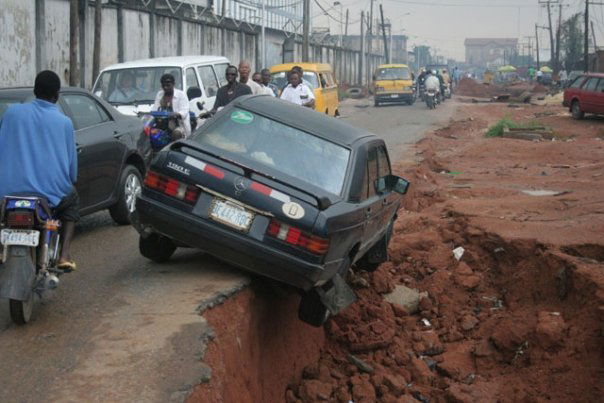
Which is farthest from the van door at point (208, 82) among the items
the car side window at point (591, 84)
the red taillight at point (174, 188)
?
the car side window at point (591, 84)

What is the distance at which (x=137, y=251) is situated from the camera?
873 cm

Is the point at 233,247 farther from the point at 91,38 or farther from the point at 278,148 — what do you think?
the point at 91,38

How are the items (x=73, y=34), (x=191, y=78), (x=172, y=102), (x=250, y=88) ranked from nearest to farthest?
(x=172, y=102)
(x=250, y=88)
(x=191, y=78)
(x=73, y=34)

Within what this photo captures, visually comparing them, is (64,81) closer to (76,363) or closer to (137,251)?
(137,251)

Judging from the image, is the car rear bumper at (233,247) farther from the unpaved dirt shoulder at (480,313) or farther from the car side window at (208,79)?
the car side window at (208,79)

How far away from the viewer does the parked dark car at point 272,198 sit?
21.5 ft

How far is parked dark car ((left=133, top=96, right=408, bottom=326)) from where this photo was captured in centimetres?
654

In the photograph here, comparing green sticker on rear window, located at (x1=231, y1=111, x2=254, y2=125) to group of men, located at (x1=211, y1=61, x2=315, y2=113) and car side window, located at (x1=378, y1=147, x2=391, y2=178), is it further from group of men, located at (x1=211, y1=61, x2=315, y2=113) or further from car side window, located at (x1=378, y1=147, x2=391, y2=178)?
group of men, located at (x1=211, y1=61, x2=315, y2=113)

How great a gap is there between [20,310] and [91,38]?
22.3 metres

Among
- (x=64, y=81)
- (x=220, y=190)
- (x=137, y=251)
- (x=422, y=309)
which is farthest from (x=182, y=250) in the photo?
(x=64, y=81)

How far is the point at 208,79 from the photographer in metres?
15.8

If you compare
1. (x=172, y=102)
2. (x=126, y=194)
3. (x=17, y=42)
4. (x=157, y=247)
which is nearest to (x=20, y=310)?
(x=157, y=247)

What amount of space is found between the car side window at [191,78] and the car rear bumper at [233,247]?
27.2ft

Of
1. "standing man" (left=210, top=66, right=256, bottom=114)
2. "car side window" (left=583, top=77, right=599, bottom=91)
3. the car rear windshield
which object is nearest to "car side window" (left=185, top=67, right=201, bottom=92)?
"standing man" (left=210, top=66, right=256, bottom=114)
